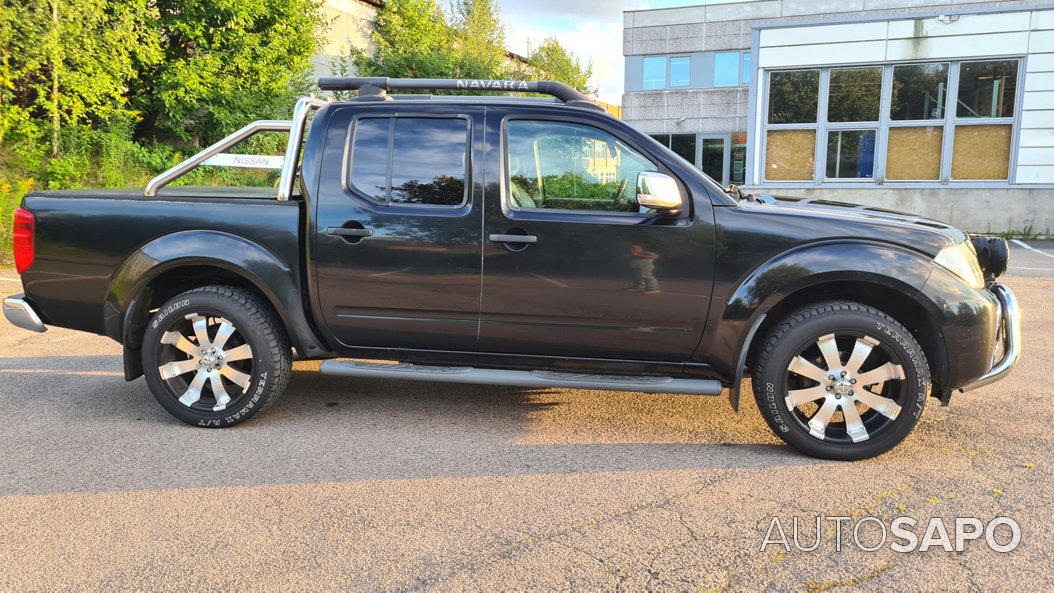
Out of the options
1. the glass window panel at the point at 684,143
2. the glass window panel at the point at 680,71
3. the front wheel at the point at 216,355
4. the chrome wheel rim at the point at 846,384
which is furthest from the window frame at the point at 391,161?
the glass window panel at the point at 680,71

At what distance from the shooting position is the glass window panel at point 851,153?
16172 millimetres

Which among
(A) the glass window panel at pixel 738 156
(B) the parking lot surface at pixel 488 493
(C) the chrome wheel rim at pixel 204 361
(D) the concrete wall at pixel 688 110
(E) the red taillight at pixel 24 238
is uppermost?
(D) the concrete wall at pixel 688 110

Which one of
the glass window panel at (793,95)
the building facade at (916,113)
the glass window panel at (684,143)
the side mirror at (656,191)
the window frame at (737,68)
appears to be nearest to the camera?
the side mirror at (656,191)

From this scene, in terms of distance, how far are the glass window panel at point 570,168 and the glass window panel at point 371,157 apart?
0.72 meters

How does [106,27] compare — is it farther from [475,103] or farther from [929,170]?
[929,170]

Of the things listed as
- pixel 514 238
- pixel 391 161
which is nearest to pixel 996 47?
pixel 514 238

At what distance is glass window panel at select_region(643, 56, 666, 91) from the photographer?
1323 inches

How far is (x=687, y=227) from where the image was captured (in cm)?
373

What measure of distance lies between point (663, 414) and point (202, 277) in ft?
9.67

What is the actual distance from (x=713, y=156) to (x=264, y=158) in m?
29.5

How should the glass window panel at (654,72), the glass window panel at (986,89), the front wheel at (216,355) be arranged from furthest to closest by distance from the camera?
the glass window panel at (654,72) < the glass window panel at (986,89) < the front wheel at (216,355)

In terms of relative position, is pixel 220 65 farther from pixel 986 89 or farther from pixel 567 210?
pixel 986 89

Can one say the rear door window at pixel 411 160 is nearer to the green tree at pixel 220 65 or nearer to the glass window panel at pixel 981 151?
the green tree at pixel 220 65

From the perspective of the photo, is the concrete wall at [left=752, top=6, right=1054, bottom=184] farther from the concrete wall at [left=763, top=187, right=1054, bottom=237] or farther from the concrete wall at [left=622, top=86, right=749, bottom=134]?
the concrete wall at [left=622, top=86, right=749, bottom=134]
